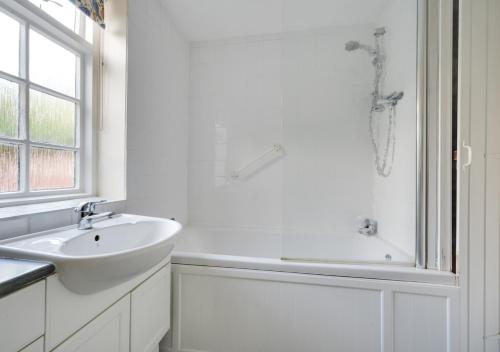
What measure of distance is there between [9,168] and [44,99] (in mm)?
367

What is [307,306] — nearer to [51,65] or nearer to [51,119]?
[51,119]

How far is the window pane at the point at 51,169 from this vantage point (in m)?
1.08

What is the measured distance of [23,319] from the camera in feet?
1.70

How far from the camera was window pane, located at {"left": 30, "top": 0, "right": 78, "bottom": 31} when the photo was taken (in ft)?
3.54

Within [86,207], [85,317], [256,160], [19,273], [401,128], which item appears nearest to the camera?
[19,273]

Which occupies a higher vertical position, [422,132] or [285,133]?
[285,133]

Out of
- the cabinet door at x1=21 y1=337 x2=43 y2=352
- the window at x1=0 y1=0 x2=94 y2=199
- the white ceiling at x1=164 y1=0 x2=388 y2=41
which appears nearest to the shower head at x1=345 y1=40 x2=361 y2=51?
the white ceiling at x1=164 y1=0 x2=388 y2=41

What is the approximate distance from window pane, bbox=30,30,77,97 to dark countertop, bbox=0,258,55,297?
35.5 inches

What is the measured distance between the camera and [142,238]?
101cm

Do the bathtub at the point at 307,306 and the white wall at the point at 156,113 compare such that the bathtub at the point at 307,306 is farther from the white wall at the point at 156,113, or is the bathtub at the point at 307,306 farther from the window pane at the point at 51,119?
the window pane at the point at 51,119

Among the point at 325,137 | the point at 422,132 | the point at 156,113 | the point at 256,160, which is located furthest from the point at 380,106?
the point at 156,113

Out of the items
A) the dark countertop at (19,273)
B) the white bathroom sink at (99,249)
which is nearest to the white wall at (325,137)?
the white bathroom sink at (99,249)

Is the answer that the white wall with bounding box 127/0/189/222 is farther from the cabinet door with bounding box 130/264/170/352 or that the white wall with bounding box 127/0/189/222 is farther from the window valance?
the cabinet door with bounding box 130/264/170/352

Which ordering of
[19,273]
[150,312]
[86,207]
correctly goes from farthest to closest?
[150,312] → [86,207] → [19,273]
